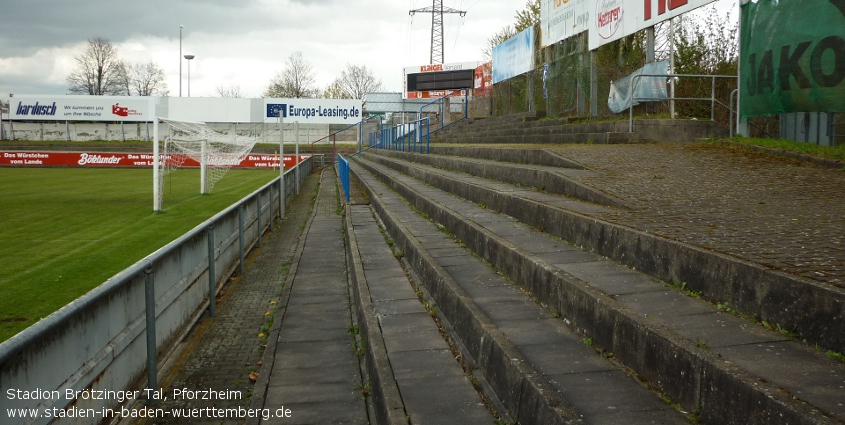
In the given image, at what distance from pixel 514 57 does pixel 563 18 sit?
650 centimetres

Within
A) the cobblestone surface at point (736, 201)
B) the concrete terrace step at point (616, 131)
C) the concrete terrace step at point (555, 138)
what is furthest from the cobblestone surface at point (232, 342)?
the concrete terrace step at point (616, 131)

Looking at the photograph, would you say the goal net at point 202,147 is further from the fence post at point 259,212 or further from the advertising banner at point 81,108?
the advertising banner at point 81,108

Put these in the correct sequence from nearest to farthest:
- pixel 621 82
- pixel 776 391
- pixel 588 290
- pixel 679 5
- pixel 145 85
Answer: pixel 776 391 < pixel 588 290 < pixel 679 5 < pixel 621 82 < pixel 145 85

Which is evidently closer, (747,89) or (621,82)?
(747,89)

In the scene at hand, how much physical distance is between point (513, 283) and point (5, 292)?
7333mm

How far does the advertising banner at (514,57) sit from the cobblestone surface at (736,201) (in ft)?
48.5

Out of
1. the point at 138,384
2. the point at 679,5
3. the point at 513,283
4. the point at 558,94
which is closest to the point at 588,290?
the point at 513,283

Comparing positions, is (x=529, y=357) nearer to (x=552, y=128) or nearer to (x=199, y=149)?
(x=552, y=128)

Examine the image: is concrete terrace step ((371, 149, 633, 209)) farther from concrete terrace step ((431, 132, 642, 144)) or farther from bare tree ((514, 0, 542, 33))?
bare tree ((514, 0, 542, 33))

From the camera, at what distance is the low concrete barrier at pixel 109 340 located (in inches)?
119

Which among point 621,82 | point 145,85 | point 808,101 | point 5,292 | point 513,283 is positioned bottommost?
point 5,292

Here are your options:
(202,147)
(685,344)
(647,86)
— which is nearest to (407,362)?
(685,344)

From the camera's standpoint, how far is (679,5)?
1322cm

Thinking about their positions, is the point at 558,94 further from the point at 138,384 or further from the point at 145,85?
the point at 145,85
